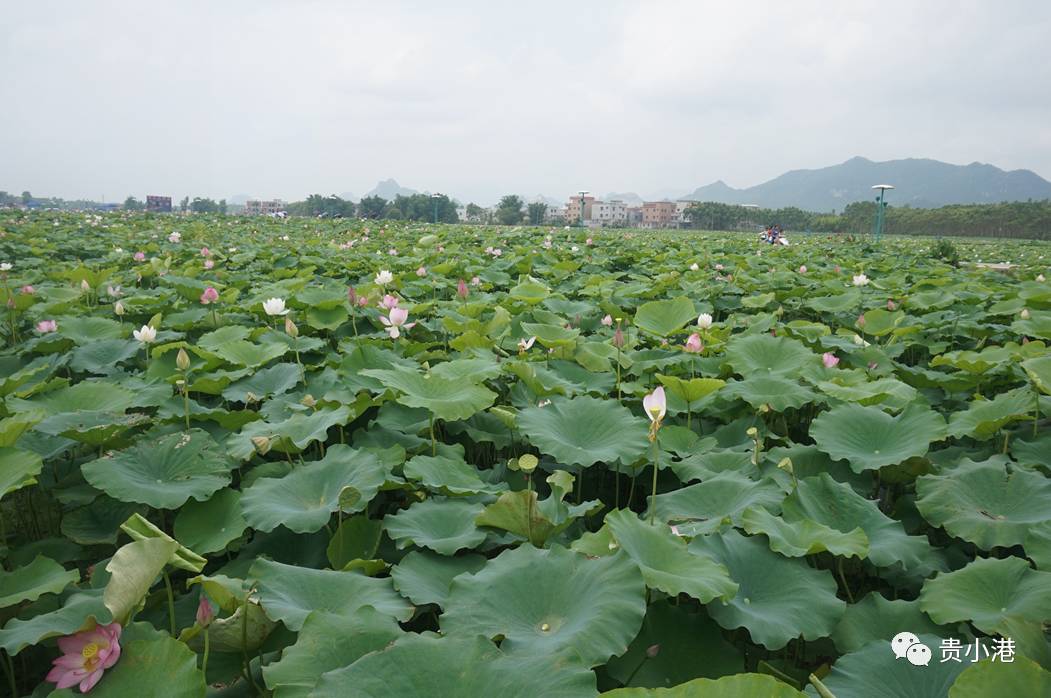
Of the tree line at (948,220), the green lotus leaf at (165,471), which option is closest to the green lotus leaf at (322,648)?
the green lotus leaf at (165,471)

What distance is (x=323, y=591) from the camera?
1.12 metres

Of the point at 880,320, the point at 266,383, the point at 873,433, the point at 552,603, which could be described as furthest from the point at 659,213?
the point at 552,603

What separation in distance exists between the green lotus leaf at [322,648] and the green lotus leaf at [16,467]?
808 mm

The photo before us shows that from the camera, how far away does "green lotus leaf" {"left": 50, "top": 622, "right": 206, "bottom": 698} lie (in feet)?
2.74

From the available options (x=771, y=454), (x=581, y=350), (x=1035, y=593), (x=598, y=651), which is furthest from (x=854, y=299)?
(x=598, y=651)

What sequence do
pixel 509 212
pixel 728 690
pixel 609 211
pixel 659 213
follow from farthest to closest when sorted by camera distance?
1. pixel 609 211
2. pixel 659 213
3. pixel 509 212
4. pixel 728 690

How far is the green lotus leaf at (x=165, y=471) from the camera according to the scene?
1.44 meters

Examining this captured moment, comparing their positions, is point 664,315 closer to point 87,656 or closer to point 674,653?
point 674,653

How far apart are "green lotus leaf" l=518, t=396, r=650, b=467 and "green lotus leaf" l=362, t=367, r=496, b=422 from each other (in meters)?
0.14

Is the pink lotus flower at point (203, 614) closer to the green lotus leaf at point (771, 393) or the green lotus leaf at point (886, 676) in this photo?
the green lotus leaf at point (886, 676)

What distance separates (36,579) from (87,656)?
47 cm

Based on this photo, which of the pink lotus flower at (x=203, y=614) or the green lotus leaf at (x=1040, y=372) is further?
the green lotus leaf at (x=1040, y=372)

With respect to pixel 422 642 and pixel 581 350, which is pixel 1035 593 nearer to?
pixel 422 642

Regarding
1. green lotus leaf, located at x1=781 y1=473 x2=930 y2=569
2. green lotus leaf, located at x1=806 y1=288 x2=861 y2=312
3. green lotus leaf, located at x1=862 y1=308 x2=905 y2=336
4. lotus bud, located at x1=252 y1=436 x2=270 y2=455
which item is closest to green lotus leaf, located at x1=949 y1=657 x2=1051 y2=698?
green lotus leaf, located at x1=781 y1=473 x2=930 y2=569
